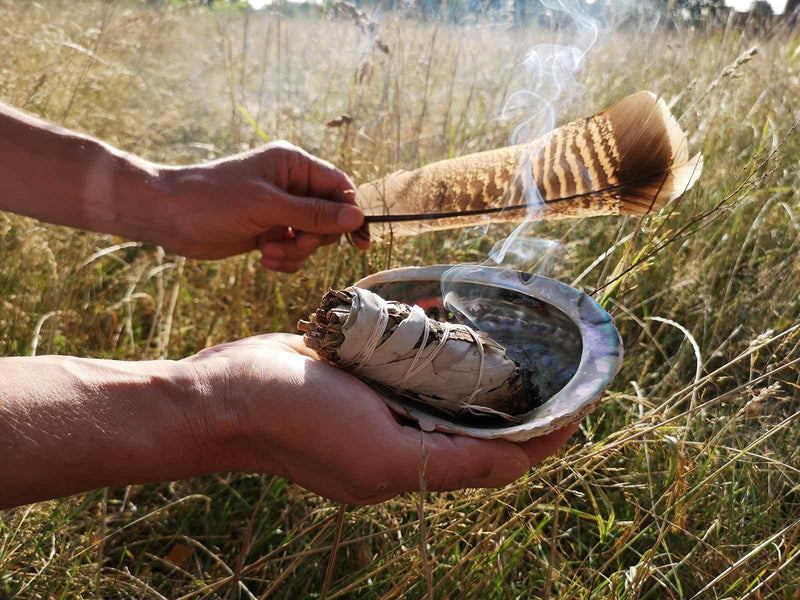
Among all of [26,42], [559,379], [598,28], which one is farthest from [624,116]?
[26,42]

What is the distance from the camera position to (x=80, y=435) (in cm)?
115

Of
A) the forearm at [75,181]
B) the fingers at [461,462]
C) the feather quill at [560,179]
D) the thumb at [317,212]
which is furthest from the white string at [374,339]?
the forearm at [75,181]

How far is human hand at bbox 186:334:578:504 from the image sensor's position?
1.19 metres

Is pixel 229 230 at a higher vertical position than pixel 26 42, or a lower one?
lower

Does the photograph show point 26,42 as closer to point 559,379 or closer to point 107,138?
point 107,138

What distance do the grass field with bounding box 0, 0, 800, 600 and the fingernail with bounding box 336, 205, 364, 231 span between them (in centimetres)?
14

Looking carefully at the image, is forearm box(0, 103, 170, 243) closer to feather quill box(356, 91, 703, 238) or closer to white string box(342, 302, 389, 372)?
feather quill box(356, 91, 703, 238)

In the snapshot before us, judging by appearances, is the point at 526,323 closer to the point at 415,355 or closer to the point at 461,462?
the point at 415,355

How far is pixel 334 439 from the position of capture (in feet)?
3.93

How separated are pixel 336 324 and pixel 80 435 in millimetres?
472

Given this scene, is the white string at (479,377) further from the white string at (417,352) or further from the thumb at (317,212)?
the thumb at (317,212)

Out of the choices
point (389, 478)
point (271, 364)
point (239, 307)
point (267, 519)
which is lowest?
point (267, 519)

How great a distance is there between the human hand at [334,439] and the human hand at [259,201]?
685mm

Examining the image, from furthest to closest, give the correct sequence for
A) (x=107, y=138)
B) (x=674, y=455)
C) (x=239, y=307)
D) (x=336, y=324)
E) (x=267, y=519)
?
(x=107, y=138) → (x=239, y=307) → (x=267, y=519) → (x=674, y=455) → (x=336, y=324)
